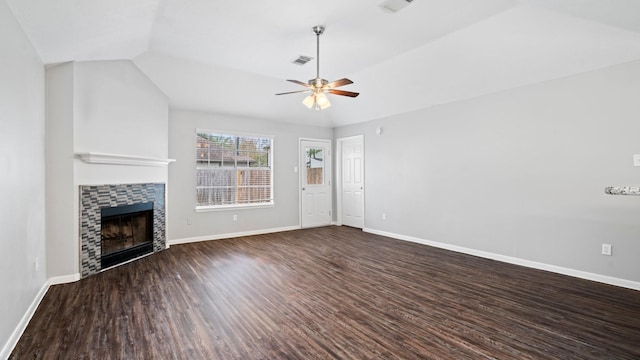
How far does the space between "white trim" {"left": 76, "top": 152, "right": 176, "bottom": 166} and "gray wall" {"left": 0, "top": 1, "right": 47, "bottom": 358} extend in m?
0.44

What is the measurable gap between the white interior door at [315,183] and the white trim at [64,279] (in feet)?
13.5

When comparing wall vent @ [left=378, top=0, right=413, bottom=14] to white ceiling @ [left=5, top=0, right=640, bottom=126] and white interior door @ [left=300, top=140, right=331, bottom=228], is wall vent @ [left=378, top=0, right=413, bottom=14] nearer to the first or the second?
white ceiling @ [left=5, top=0, right=640, bottom=126]

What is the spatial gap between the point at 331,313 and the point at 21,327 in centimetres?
241

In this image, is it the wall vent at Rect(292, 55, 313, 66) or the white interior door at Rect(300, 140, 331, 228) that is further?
the white interior door at Rect(300, 140, 331, 228)

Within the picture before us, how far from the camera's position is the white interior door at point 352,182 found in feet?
21.9

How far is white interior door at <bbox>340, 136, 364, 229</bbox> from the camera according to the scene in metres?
6.68

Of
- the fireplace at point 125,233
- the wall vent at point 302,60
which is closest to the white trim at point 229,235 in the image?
the fireplace at point 125,233

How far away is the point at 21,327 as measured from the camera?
2324 mm

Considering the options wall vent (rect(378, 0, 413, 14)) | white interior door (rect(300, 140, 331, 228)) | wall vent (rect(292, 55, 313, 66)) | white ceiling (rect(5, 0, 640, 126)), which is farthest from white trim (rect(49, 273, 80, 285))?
wall vent (rect(378, 0, 413, 14))

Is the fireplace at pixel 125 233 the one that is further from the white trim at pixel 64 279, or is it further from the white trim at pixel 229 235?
the white trim at pixel 229 235

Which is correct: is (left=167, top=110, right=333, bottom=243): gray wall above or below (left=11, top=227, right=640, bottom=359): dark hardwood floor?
above

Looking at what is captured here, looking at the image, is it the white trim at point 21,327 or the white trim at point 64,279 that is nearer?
the white trim at point 21,327

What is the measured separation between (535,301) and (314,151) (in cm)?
505

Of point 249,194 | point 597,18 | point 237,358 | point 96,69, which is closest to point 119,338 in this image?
point 237,358
